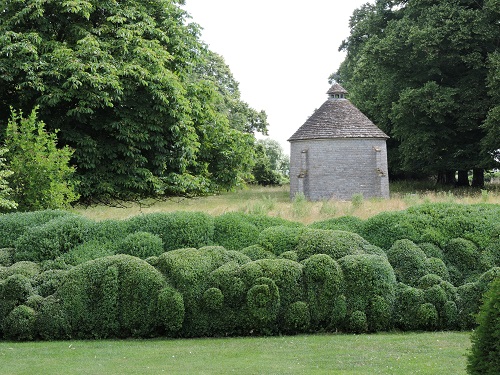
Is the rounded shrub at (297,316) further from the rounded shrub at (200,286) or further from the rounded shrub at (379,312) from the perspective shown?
the rounded shrub at (379,312)

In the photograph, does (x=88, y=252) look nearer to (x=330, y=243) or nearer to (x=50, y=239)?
→ (x=50, y=239)

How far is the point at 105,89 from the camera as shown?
24.9 meters

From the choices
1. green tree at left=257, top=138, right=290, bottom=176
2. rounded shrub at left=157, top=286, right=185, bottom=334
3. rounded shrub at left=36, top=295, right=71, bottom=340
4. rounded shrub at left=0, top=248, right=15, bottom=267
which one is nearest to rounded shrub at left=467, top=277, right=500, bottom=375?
rounded shrub at left=157, top=286, right=185, bottom=334

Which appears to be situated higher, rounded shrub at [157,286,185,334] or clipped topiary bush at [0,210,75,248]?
clipped topiary bush at [0,210,75,248]

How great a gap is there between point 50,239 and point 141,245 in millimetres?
1760

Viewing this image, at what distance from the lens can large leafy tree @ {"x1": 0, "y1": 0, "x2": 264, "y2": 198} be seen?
2417 centimetres

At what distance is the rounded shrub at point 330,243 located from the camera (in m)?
12.0

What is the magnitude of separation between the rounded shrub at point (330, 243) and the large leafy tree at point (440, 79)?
25.0 metres

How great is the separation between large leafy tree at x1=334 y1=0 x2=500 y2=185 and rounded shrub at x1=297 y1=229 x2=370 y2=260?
2497cm

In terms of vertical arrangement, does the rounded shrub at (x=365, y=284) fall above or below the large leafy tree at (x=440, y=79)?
below

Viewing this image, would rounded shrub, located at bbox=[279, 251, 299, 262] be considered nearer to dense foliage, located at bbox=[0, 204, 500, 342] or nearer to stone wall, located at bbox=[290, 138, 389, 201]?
dense foliage, located at bbox=[0, 204, 500, 342]

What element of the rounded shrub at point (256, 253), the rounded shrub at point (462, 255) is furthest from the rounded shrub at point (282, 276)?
the rounded shrub at point (462, 255)

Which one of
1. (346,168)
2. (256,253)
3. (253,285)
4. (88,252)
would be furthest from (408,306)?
(346,168)

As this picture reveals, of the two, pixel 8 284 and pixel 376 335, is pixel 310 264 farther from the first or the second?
pixel 8 284
